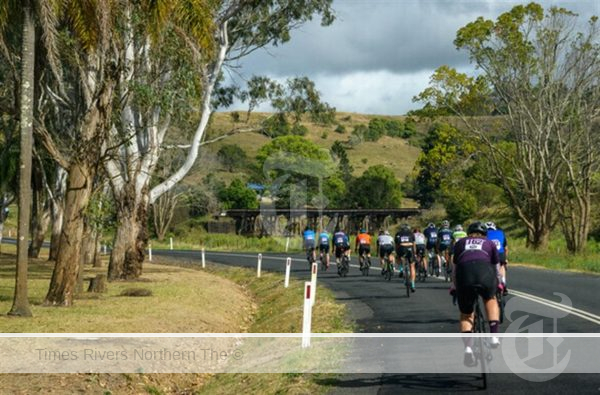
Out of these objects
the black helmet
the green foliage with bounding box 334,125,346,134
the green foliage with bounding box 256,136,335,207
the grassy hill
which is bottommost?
the black helmet

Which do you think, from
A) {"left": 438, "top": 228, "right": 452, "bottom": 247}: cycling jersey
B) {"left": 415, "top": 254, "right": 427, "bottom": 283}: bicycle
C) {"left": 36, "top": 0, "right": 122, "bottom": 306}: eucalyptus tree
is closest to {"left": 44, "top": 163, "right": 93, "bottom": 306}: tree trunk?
{"left": 36, "top": 0, "right": 122, "bottom": 306}: eucalyptus tree

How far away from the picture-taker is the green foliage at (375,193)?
92000mm

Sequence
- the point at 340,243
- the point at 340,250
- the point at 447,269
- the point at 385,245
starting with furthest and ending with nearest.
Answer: the point at 340,250
the point at 340,243
the point at 385,245
the point at 447,269

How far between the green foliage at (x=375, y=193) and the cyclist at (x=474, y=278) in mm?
82366

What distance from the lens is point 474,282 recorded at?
9414 millimetres

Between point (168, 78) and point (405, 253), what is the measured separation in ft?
35.5

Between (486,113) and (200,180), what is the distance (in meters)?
48.2

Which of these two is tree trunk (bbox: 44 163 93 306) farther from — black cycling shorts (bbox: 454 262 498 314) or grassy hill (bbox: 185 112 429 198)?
Answer: grassy hill (bbox: 185 112 429 198)

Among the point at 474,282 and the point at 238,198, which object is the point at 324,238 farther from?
the point at 238,198

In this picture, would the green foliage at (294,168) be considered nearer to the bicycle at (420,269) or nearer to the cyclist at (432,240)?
the cyclist at (432,240)

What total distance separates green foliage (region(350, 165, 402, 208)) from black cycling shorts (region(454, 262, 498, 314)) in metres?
82.5

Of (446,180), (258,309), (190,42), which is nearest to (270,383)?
(258,309)

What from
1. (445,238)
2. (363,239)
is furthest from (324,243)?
(445,238)

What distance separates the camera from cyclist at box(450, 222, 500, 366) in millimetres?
9406
